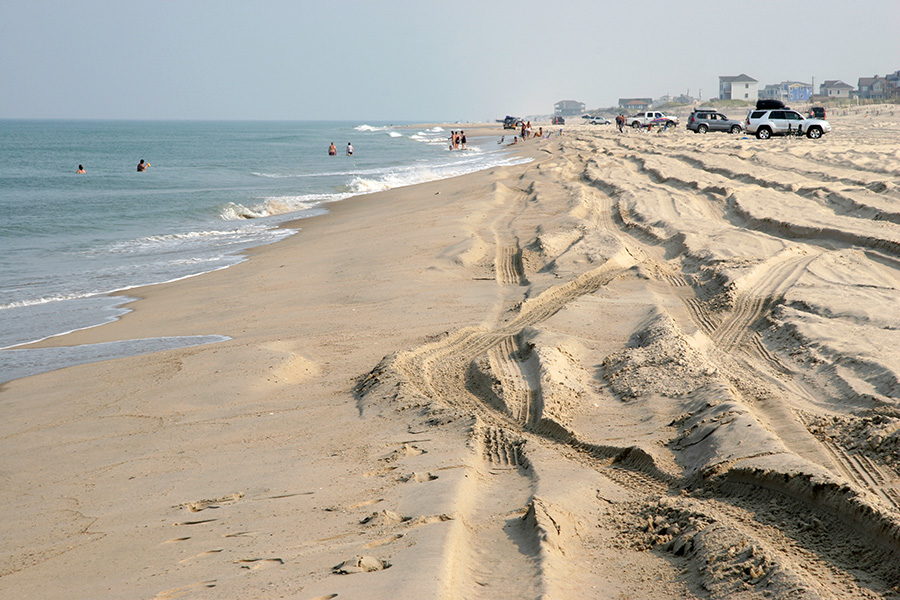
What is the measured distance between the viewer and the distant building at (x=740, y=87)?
132125mm

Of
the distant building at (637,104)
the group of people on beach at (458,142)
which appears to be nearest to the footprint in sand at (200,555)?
the group of people on beach at (458,142)

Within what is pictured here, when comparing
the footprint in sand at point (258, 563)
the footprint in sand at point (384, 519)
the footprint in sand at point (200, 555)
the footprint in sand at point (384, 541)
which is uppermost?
the footprint in sand at point (384, 541)

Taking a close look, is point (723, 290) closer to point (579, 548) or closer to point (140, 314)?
point (579, 548)

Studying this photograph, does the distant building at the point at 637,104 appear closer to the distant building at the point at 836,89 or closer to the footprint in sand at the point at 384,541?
the distant building at the point at 836,89

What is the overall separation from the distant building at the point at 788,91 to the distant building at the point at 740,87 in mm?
4561

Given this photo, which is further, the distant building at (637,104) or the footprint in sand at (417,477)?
the distant building at (637,104)

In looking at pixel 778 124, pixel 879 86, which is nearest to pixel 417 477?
pixel 778 124

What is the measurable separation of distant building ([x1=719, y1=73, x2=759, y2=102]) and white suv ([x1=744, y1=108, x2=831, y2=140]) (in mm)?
104672

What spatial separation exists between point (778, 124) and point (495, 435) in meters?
35.7

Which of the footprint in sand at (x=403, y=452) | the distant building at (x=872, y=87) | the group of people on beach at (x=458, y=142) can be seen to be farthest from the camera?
the distant building at (x=872, y=87)

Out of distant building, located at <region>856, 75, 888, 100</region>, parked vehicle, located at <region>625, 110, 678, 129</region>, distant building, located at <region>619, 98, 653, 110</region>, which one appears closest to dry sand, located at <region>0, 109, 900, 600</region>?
parked vehicle, located at <region>625, 110, 678, 129</region>

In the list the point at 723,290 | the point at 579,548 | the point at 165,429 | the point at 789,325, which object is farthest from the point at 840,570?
the point at 723,290

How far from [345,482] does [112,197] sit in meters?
28.1

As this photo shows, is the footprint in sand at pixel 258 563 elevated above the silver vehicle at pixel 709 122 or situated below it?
below
